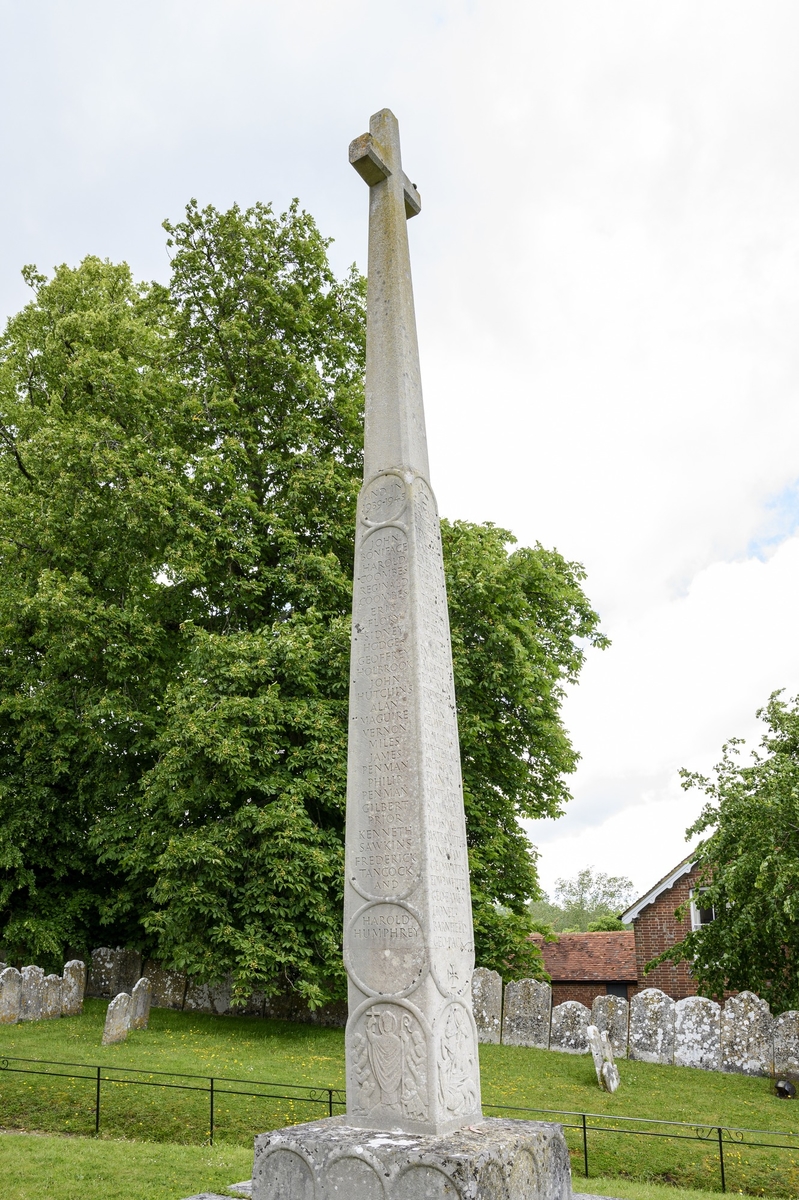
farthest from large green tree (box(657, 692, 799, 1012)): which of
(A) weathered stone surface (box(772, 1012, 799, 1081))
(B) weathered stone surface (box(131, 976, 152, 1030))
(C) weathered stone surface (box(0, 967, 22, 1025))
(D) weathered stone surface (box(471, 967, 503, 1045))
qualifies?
(C) weathered stone surface (box(0, 967, 22, 1025))

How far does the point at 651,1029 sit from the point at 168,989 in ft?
32.3

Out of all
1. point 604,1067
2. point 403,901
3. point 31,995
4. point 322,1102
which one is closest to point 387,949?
point 403,901

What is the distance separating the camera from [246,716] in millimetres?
15195

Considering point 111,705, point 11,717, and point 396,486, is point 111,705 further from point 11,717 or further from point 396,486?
point 396,486

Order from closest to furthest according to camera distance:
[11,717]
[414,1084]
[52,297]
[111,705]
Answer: [414,1084], [111,705], [11,717], [52,297]

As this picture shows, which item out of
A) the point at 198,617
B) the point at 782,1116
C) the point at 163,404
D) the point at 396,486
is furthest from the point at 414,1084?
the point at 163,404

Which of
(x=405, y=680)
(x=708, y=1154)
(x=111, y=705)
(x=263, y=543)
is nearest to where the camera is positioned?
(x=405, y=680)

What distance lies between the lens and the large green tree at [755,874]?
1527 cm

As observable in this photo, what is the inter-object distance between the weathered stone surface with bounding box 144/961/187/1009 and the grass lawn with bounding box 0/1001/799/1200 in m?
2.19

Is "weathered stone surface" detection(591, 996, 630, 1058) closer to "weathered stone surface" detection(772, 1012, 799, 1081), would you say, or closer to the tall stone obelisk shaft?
"weathered stone surface" detection(772, 1012, 799, 1081)

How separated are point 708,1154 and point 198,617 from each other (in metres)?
12.7

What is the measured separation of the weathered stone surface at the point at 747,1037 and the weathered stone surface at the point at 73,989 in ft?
38.5

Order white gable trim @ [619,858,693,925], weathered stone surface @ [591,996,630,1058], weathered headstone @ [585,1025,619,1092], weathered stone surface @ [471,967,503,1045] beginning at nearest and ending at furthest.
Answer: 1. weathered headstone @ [585,1025,619,1092]
2. weathered stone surface @ [591,996,630,1058]
3. weathered stone surface @ [471,967,503,1045]
4. white gable trim @ [619,858,693,925]

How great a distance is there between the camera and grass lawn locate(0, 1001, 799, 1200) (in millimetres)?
9211
